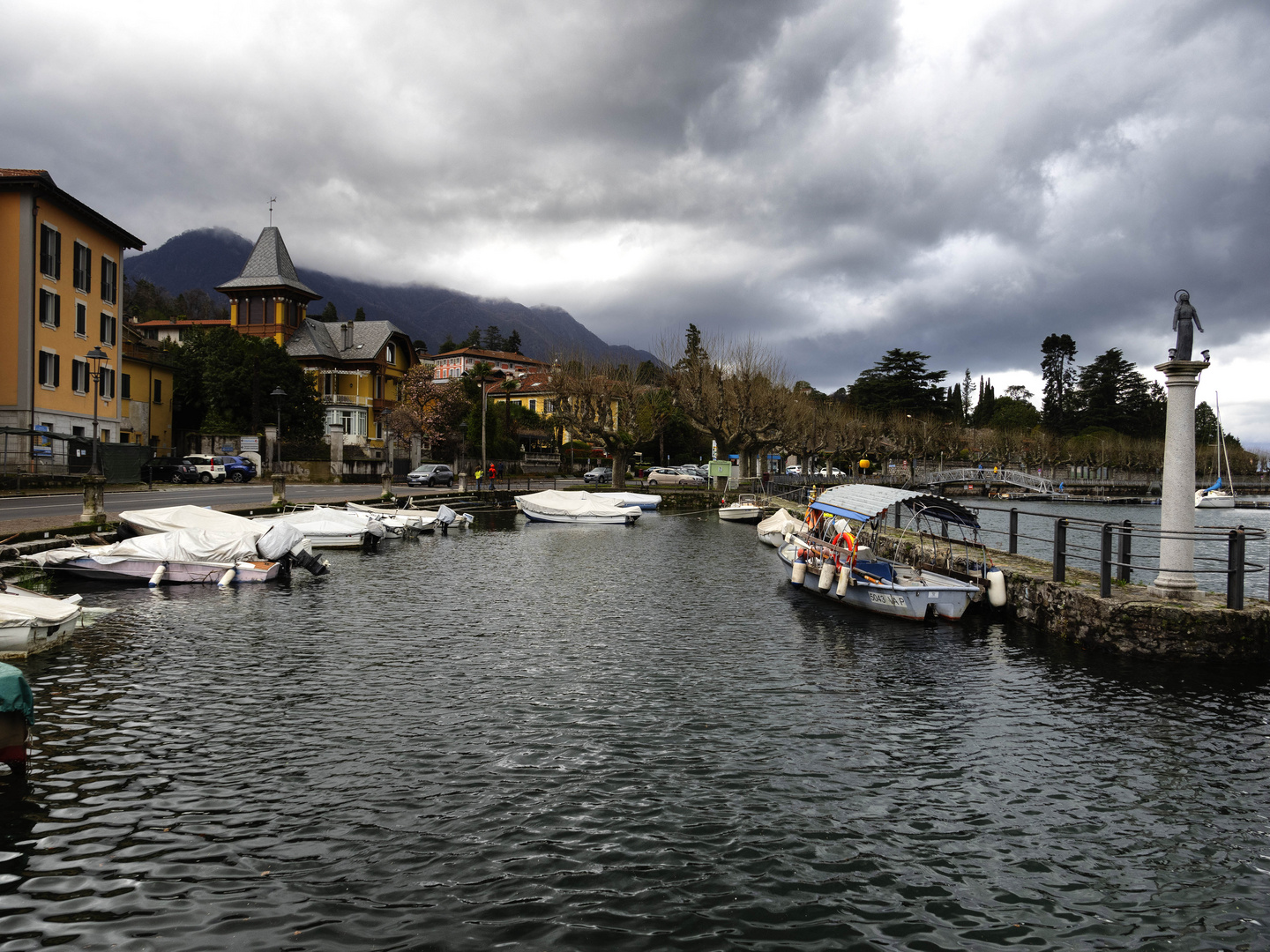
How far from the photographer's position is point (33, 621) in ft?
40.4

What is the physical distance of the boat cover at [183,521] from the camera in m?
21.7

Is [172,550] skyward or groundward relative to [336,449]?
groundward

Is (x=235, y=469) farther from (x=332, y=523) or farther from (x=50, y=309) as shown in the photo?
(x=332, y=523)

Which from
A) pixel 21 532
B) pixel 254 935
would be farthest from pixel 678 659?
pixel 21 532

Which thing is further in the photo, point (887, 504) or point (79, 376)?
point (79, 376)

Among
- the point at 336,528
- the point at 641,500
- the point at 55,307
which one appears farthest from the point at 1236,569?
the point at 55,307

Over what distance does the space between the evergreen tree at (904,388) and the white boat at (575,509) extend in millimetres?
69718

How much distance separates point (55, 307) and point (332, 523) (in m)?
28.6

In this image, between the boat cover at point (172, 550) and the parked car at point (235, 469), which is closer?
the boat cover at point (172, 550)

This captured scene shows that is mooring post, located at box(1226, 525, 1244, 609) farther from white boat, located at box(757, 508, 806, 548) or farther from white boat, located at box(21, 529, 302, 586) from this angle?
white boat, located at box(21, 529, 302, 586)

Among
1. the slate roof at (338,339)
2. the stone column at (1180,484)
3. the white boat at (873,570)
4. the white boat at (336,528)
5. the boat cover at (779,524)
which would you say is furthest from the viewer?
the slate roof at (338,339)

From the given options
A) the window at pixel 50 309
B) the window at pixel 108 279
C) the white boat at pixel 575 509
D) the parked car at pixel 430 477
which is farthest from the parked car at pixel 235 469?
the white boat at pixel 575 509

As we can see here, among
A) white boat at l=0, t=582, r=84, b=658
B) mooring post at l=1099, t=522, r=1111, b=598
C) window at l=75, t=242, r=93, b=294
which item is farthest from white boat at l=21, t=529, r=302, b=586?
window at l=75, t=242, r=93, b=294

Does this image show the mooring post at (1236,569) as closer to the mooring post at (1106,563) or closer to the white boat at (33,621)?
the mooring post at (1106,563)
